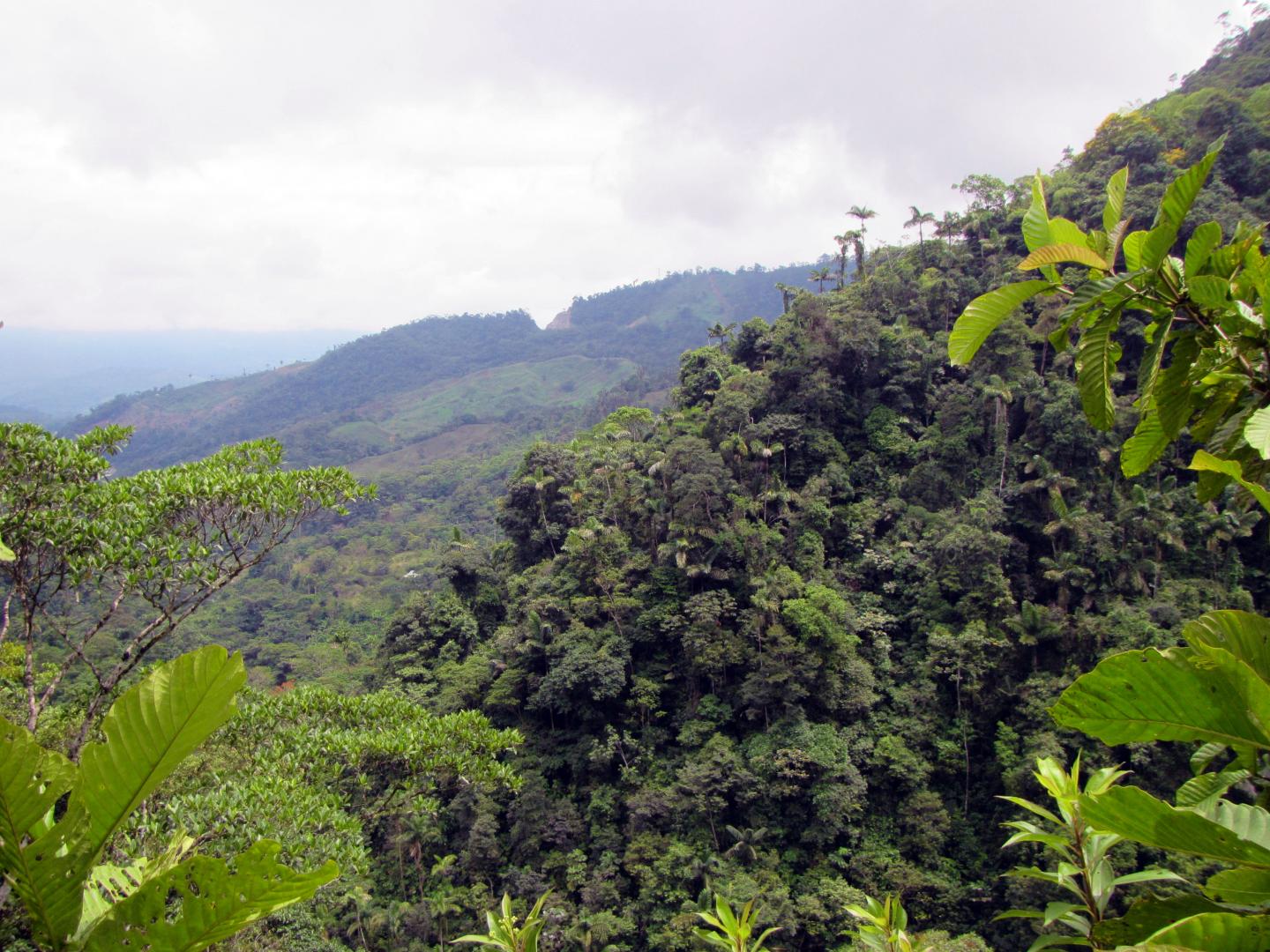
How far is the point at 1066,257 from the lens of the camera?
1.37m

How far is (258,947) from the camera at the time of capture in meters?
8.77

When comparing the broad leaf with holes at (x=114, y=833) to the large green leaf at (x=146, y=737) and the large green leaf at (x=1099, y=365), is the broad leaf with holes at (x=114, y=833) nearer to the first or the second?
the large green leaf at (x=146, y=737)

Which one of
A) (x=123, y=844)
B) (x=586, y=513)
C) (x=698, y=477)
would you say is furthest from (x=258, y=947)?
(x=586, y=513)

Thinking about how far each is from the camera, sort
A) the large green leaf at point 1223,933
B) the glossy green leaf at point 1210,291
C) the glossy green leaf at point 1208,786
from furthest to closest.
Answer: the glossy green leaf at point 1210,291
the glossy green leaf at point 1208,786
the large green leaf at point 1223,933

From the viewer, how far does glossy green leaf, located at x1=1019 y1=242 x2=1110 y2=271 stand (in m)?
1.33

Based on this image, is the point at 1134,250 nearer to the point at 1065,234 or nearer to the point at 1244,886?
the point at 1065,234

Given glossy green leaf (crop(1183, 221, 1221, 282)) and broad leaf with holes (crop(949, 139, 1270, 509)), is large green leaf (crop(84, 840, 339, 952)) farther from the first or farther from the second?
glossy green leaf (crop(1183, 221, 1221, 282))

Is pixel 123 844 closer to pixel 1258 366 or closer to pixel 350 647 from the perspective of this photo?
pixel 1258 366

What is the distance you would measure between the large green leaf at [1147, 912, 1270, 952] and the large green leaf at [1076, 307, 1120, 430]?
919 millimetres

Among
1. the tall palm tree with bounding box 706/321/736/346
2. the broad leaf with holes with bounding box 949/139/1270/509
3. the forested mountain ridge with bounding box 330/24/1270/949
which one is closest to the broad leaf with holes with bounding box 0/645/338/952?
the broad leaf with holes with bounding box 949/139/1270/509

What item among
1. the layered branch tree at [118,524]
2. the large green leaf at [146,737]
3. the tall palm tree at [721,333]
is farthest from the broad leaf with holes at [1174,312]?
the tall palm tree at [721,333]

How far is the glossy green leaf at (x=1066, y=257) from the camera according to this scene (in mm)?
1329

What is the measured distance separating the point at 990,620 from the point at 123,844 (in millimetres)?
16034

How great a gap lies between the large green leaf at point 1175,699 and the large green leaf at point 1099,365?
708 mm
